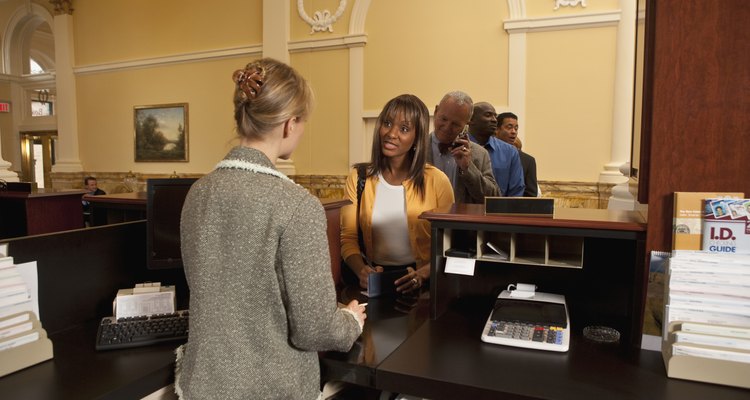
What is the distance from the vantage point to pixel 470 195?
2.90m

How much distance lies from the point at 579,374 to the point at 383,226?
3.55ft

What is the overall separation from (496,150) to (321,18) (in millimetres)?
4301

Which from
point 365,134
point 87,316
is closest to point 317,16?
point 365,134

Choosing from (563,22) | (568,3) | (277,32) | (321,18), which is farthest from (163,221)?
(277,32)

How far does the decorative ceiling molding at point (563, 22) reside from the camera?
544 centimetres

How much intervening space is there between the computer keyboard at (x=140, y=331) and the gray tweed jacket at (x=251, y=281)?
44 centimetres

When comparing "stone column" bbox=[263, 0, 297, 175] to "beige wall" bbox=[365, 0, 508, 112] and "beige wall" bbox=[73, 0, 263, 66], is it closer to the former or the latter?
"beige wall" bbox=[73, 0, 263, 66]

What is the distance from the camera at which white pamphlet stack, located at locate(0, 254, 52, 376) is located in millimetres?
1351

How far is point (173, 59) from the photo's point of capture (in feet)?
26.9

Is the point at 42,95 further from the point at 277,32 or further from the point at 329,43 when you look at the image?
the point at 329,43

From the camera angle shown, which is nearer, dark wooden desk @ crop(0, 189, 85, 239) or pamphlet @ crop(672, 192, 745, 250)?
pamphlet @ crop(672, 192, 745, 250)

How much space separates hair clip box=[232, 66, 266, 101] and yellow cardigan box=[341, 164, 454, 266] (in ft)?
3.50

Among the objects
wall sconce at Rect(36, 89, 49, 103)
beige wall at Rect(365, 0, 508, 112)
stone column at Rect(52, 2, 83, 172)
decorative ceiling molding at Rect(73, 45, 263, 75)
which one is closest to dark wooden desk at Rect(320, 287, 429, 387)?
beige wall at Rect(365, 0, 508, 112)

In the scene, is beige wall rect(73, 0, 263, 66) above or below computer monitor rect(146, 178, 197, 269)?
above
